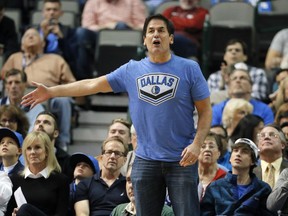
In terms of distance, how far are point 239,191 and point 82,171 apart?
5.77 ft

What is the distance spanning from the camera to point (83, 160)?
945 cm

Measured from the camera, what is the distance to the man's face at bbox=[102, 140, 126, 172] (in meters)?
9.05

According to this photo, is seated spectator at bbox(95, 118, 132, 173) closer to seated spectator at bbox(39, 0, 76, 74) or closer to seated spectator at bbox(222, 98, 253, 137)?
seated spectator at bbox(222, 98, 253, 137)

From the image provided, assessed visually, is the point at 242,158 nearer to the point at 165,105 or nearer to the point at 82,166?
the point at 82,166

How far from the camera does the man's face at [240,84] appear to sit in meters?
11.0

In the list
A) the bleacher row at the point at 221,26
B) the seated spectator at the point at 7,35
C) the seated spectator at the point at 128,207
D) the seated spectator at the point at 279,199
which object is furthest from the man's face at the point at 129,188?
the seated spectator at the point at 7,35

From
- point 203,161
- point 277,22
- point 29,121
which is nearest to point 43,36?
point 29,121

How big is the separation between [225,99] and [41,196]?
139 inches

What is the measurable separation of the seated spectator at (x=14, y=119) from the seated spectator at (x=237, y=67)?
275 cm

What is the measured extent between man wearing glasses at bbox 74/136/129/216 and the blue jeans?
7.36 ft

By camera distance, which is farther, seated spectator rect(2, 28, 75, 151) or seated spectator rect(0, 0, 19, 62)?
seated spectator rect(0, 0, 19, 62)

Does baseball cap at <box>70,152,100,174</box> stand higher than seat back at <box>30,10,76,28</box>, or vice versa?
seat back at <box>30,10,76,28</box>

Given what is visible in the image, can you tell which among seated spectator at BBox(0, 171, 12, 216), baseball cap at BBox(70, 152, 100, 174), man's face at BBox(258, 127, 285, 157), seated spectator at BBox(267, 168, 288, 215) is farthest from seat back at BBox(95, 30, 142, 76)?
seated spectator at BBox(267, 168, 288, 215)

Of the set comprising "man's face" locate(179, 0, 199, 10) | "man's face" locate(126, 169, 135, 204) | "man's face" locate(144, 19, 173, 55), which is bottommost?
"man's face" locate(126, 169, 135, 204)
